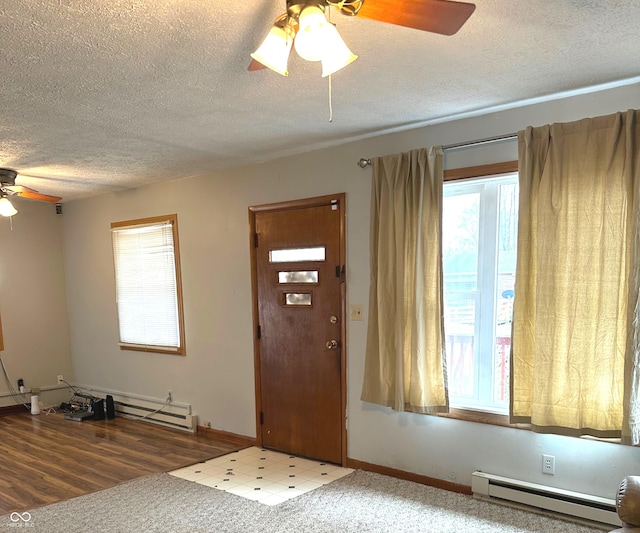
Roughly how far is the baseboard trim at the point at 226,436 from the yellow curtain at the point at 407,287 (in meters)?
1.44

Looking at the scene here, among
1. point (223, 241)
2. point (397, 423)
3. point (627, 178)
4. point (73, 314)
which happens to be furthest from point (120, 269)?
point (627, 178)

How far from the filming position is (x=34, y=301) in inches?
230

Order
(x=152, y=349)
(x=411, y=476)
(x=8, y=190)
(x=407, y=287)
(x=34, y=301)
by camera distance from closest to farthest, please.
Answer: (x=407, y=287) < (x=411, y=476) < (x=8, y=190) < (x=152, y=349) < (x=34, y=301)

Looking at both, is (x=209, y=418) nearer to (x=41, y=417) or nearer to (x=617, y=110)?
(x=41, y=417)

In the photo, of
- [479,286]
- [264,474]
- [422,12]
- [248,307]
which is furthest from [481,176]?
[264,474]

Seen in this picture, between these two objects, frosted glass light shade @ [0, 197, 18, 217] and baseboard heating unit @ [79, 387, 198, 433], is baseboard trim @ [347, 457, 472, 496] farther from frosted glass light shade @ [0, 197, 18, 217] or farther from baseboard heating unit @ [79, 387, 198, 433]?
frosted glass light shade @ [0, 197, 18, 217]

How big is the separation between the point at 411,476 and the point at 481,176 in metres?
2.09

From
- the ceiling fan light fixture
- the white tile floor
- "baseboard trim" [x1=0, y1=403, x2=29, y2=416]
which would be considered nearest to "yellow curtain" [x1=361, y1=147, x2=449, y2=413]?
the white tile floor

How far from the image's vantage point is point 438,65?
2.23 metres

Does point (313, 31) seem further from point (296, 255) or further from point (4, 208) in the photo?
point (4, 208)

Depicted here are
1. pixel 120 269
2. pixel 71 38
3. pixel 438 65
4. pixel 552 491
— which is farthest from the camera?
pixel 120 269

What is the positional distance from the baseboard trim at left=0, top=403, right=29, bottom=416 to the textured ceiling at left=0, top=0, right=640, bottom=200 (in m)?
3.50

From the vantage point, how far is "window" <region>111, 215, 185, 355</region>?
15.9 ft

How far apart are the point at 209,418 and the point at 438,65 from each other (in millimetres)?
3769
